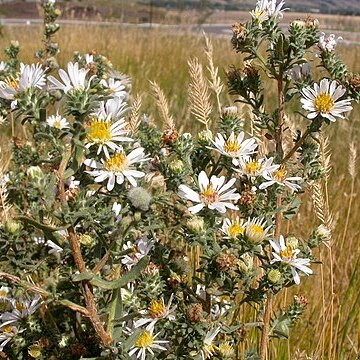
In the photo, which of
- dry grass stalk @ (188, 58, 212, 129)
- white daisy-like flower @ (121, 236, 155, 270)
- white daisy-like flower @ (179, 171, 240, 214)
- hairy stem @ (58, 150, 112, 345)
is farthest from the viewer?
dry grass stalk @ (188, 58, 212, 129)

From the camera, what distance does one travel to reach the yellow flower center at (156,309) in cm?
113

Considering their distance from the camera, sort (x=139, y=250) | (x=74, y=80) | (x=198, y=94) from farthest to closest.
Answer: (x=198, y=94)
(x=139, y=250)
(x=74, y=80)

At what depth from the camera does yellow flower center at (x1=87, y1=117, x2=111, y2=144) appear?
0.99m

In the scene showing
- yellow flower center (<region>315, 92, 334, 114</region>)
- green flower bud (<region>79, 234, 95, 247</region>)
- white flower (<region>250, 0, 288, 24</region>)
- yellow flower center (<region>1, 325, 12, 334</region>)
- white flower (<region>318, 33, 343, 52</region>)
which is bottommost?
yellow flower center (<region>1, 325, 12, 334</region>)

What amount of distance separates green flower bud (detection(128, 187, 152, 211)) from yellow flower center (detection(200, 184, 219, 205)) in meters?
0.13

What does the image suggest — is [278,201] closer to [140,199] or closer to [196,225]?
[196,225]

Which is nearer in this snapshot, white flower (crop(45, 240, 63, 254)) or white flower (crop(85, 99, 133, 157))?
white flower (crop(85, 99, 133, 157))

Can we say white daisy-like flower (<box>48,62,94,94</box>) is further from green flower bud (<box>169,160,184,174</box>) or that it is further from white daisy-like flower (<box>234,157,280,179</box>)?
white daisy-like flower (<box>234,157,280,179</box>)

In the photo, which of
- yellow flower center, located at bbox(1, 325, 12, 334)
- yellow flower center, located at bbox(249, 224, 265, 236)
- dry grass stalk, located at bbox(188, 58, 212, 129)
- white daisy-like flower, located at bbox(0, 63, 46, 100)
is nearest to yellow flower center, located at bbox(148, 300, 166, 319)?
yellow flower center, located at bbox(249, 224, 265, 236)

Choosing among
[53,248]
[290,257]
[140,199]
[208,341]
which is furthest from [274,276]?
[53,248]

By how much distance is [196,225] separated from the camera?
3.43ft

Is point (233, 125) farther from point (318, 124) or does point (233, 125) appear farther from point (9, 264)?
point (9, 264)

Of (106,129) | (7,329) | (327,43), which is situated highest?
(327,43)

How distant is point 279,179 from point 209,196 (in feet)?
0.50
